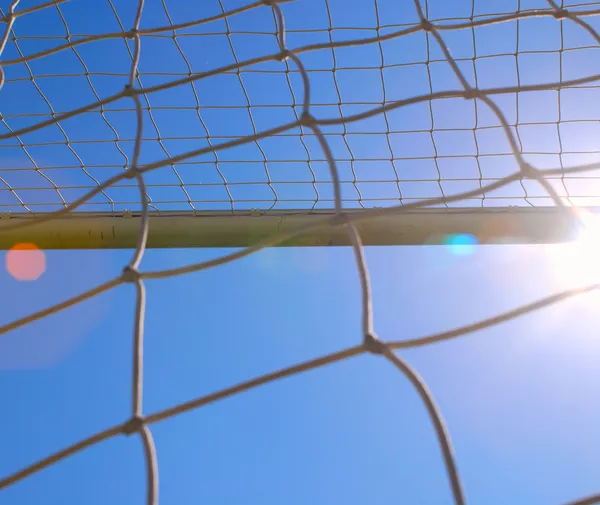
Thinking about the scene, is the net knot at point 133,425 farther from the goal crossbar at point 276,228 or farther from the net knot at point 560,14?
the net knot at point 560,14

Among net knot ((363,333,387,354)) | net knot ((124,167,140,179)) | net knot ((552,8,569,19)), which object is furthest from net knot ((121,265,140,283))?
net knot ((552,8,569,19))

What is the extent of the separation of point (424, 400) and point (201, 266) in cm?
37

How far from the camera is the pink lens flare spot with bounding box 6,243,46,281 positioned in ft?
4.13

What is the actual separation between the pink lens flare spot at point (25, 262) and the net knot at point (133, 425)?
66 cm

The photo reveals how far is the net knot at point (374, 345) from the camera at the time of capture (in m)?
0.73

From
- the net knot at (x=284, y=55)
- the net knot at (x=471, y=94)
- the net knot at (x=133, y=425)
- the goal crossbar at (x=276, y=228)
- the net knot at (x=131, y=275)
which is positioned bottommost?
the net knot at (x=133, y=425)

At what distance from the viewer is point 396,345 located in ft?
2.40

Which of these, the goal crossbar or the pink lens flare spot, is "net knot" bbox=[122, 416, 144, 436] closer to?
the goal crossbar

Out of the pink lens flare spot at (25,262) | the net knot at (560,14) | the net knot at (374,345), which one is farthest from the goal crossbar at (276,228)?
the net knot at (374,345)

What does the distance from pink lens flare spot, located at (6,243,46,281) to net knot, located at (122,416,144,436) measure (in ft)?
2.15

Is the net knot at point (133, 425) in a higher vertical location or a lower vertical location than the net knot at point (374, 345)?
lower

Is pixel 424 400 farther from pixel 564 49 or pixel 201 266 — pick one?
pixel 564 49

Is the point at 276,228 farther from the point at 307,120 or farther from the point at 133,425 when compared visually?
the point at 133,425

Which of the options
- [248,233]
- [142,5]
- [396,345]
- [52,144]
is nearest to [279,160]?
[248,233]
